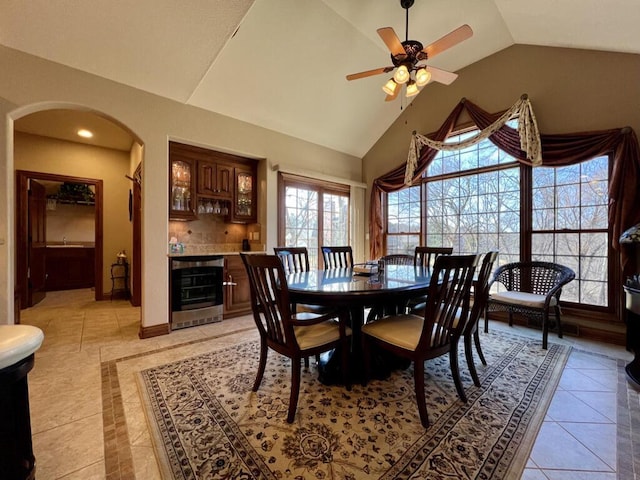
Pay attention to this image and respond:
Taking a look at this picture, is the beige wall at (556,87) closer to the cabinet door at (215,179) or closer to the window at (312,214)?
the window at (312,214)

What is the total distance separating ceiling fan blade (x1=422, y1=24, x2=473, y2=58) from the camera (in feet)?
6.95

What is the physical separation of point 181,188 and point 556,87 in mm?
4907

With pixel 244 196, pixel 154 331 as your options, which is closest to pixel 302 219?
pixel 244 196

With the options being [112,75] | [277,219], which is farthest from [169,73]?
[277,219]

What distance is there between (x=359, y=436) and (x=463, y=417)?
2.29ft

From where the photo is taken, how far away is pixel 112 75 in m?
2.80

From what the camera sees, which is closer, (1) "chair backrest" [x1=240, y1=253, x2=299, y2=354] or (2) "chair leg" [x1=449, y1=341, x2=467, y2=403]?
(1) "chair backrest" [x1=240, y1=253, x2=299, y2=354]

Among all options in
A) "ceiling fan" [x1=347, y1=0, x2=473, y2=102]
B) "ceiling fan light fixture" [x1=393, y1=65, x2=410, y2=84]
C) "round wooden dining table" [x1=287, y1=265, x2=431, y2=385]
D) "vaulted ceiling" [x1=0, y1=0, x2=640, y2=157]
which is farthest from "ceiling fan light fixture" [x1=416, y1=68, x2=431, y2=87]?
"round wooden dining table" [x1=287, y1=265, x2=431, y2=385]

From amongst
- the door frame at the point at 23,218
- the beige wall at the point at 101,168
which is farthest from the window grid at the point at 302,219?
the door frame at the point at 23,218

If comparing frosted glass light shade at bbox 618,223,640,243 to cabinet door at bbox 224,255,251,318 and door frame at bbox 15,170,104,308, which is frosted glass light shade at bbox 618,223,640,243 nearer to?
cabinet door at bbox 224,255,251,318

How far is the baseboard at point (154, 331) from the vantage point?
119 inches

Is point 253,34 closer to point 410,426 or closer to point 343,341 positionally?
point 343,341

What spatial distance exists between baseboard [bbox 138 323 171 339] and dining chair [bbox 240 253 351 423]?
1.80 meters

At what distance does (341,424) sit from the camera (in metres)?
1.60
